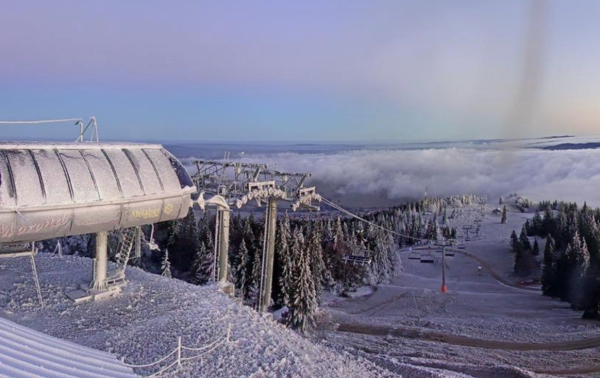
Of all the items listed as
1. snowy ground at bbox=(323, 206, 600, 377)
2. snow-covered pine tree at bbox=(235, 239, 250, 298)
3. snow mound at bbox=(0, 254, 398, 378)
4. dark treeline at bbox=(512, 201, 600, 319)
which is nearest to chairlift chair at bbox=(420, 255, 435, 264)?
snowy ground at bbox=(323, 206, 600, 377)

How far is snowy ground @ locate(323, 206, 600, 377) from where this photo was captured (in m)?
32.9

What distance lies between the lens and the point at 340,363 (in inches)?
797

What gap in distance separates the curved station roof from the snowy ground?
51.8ft

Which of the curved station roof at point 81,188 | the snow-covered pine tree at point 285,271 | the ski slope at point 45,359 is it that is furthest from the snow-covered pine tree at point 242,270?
Answer: the ski slope at point 45,359

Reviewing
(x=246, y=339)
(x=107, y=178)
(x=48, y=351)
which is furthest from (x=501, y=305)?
(x=48, y=351)

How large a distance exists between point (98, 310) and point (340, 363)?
382 inches

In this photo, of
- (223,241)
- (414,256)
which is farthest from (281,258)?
(414,256)

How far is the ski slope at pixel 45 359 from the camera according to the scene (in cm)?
844

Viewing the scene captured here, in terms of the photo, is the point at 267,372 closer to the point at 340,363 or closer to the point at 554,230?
the point at 340,363

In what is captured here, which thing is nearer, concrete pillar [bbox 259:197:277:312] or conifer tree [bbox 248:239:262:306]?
concrete pillar [bbox 259:197:277:312]

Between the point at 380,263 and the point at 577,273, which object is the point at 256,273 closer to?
the point at 380,263

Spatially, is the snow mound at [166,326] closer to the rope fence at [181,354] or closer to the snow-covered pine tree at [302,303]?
the rope fence at [181,354]

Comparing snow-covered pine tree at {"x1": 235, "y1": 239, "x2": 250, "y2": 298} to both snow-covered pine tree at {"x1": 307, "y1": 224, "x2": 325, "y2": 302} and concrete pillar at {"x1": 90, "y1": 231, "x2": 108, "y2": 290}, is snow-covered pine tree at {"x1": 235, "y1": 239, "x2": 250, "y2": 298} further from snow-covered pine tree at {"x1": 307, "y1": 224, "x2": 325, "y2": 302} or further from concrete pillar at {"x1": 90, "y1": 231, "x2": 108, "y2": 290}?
concrete pillar at {"x1": 90, "y1": 231, "x2": 108, "y2": 290}

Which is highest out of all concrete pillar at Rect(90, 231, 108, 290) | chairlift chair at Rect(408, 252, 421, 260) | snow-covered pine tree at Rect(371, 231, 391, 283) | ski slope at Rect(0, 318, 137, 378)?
ski slope at Rect(0, 318, 137, 378)
